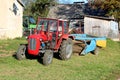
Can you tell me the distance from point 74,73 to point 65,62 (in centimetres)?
301

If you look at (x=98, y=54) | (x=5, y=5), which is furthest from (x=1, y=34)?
(x=98, y=54)

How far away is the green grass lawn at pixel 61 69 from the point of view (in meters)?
13.4

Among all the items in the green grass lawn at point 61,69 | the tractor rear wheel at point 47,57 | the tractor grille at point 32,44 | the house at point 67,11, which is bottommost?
the green grass lawn at point 61,69

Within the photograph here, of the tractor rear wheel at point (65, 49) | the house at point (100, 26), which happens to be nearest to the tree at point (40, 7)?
the house at point (100, 26)

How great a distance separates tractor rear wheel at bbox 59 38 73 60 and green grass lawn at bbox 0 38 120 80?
0.29 metres

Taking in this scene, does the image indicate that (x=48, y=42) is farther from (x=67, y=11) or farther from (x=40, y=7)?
(x=40, y=7)

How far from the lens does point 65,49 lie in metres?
17.7

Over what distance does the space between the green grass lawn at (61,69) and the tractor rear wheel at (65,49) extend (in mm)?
287

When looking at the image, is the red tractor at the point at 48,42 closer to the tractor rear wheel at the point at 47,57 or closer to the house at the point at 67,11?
the tractor rear wheel at the point at 47,57

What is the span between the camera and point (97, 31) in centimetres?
4044

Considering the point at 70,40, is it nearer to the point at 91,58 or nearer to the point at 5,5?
the point at 91,58

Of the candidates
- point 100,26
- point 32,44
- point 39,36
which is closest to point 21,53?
point 32,44

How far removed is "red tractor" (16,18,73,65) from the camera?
647 inches

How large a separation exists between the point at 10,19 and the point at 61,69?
55.3ft
